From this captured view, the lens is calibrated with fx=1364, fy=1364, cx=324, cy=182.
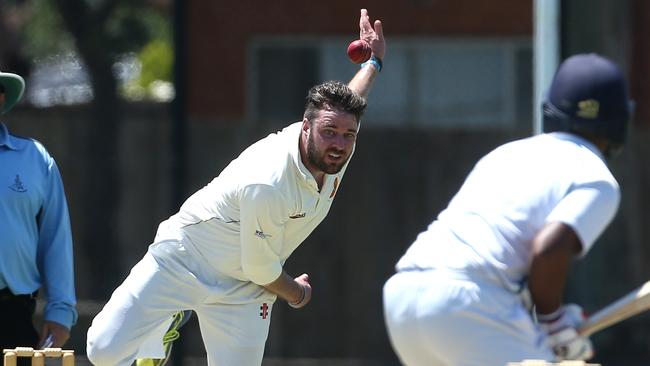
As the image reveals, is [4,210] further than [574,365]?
Yes

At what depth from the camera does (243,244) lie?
505cm

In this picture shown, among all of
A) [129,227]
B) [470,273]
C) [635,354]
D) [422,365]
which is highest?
[470,273]

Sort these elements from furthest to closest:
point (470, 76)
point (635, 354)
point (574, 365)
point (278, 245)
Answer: point (470, 76) < point (635, 354) < point (278, 245) < point (574, 365)

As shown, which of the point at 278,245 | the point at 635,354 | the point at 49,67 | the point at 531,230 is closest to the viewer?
the point at 531,230

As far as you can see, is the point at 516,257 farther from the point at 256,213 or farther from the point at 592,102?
the point at 256,213

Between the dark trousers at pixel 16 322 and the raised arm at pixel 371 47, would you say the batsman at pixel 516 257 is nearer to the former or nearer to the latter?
the raised arm at pixel 371 47

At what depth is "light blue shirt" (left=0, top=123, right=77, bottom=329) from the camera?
17.1ft

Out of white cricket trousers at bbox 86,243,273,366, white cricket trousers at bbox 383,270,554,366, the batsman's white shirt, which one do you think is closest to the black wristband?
white cricket trousers at bbox 86,243,273,366

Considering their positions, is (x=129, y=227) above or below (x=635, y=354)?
above

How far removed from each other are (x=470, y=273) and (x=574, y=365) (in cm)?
44

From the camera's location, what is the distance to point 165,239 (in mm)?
5410

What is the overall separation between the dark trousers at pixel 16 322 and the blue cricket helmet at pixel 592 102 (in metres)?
2.29

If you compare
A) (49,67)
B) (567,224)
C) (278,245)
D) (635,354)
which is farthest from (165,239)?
(49,67)

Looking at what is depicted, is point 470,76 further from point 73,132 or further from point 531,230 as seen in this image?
point 531,230
